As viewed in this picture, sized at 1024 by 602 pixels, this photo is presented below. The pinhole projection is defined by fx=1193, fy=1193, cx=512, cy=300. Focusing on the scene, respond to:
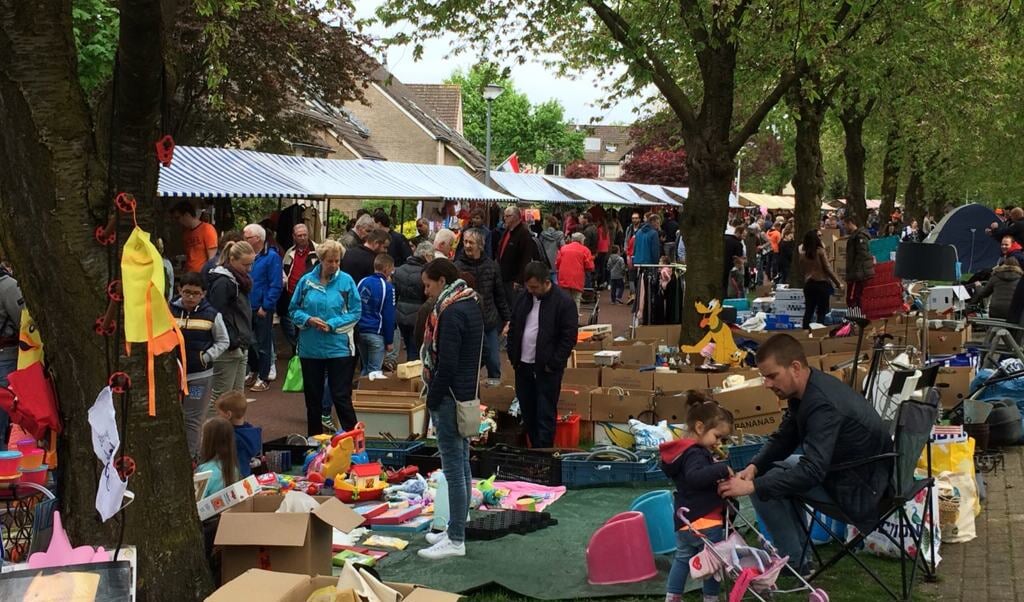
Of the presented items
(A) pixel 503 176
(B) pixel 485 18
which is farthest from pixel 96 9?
(A) pixel 503 176

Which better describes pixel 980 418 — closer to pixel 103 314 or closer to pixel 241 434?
pixel 241 434

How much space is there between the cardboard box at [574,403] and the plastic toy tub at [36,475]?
4.60m

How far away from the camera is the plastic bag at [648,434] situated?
1004 centimetres

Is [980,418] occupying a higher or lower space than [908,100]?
lower

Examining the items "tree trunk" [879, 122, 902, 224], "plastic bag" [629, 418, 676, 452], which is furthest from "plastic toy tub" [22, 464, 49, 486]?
"tree trunk" [879, 122, 902, 224]

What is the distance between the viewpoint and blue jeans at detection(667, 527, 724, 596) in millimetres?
6164

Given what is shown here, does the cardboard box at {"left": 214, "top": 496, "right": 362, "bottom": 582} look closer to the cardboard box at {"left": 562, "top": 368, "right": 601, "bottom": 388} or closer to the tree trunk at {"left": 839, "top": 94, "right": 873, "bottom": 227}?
the cardboard box at {"left": 562, "top": 368, "right": 601, "bottom": 388}

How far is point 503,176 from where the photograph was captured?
101ft

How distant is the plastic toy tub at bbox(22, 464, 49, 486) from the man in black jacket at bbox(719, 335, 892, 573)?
4454 mm

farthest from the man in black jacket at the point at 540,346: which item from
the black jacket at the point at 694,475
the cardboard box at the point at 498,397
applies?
the black jacket at the point at 694,475

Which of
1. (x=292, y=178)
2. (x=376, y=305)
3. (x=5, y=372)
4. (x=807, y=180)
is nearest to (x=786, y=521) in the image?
(x=5, y=372)

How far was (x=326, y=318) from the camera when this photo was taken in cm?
1034

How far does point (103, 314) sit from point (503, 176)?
25.9 metres

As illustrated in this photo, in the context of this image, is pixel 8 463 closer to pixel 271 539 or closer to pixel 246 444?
pixel 246 444
